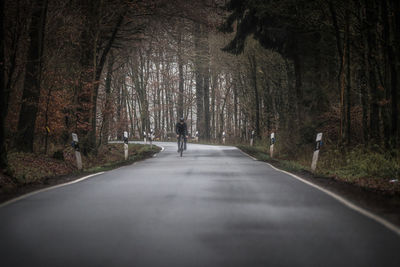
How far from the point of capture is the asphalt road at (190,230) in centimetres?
459

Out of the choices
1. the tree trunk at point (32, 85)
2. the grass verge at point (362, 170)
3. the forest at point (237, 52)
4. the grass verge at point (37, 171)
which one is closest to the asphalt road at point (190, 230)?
the grass verge at point (37, 171)

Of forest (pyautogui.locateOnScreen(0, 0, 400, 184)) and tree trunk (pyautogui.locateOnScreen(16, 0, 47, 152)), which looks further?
tree trunk (pyautogui.locateOnScreen(16, 0, 47, 152))

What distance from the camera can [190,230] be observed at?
18.9ft

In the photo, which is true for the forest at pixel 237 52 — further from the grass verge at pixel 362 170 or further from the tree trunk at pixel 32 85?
the grass verge at pixel 362 170

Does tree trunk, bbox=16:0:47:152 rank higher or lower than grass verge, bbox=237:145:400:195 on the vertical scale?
higher

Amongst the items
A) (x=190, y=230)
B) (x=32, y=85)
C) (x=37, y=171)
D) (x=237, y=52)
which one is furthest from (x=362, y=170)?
(x=237, y=52)

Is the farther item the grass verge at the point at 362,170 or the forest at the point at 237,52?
the forest at the point at 237,52

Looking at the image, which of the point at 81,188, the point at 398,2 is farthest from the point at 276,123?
the point at 81,188

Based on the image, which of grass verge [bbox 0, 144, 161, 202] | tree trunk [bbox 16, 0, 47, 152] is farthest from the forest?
grass verge [bbox 0, 144, 161, 202]

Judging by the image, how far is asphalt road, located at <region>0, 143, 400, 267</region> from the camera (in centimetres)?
459

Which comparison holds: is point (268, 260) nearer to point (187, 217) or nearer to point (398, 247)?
point (398, 247)

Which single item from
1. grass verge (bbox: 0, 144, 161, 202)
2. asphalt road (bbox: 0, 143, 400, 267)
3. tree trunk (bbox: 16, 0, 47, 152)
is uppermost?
tree trunk (bbox: 16, 0, 47, 152)

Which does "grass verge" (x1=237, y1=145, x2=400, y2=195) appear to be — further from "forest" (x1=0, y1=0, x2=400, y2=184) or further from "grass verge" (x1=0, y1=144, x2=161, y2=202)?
"grass verge" (x1=0, y1=144, x2=161, y2=202)

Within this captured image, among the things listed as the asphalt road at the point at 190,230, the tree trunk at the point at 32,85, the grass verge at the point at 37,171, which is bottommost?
the asphalt road at the point at 190,230
